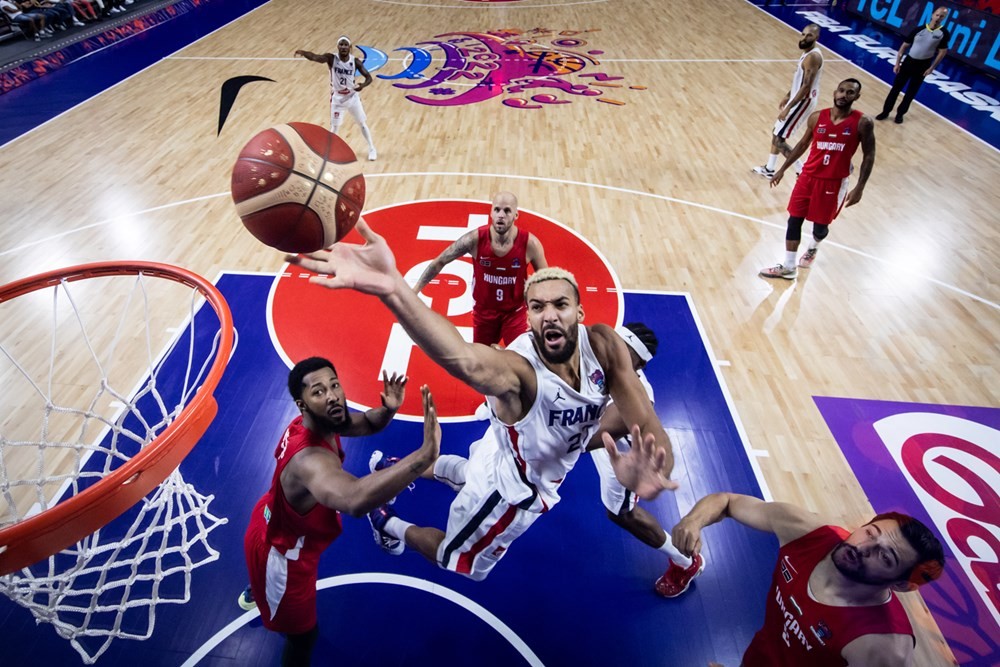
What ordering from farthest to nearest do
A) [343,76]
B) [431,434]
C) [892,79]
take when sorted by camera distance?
[892,79]
[343,76]
[431,434]

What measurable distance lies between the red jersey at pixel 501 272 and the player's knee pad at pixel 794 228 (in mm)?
3368

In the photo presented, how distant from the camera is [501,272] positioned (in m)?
4.30

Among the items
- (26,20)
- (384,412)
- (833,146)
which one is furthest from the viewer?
(26,20)

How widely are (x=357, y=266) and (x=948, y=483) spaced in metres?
4.59

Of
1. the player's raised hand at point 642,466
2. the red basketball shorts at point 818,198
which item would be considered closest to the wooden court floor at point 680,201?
the red basketball shorts at point 818,198

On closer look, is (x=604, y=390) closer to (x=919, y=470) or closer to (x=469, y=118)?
(x=919, y=470)

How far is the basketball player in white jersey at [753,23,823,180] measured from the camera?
739cm

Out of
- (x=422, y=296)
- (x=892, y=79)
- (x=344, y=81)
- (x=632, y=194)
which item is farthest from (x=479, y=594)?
(x=892, y=79)

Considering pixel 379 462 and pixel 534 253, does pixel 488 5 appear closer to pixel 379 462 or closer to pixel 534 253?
pixel 534 253

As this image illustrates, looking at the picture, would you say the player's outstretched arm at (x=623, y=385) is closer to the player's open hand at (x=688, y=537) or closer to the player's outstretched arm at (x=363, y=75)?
the player's open hand at (x=688, y=537)

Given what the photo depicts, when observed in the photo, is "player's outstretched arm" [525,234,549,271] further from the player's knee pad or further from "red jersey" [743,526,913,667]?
the player's knee pad

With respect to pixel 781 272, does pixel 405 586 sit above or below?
above

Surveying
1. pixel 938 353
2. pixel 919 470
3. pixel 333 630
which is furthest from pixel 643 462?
pixel 938 353

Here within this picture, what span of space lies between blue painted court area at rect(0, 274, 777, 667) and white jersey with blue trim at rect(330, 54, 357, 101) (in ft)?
18.8
